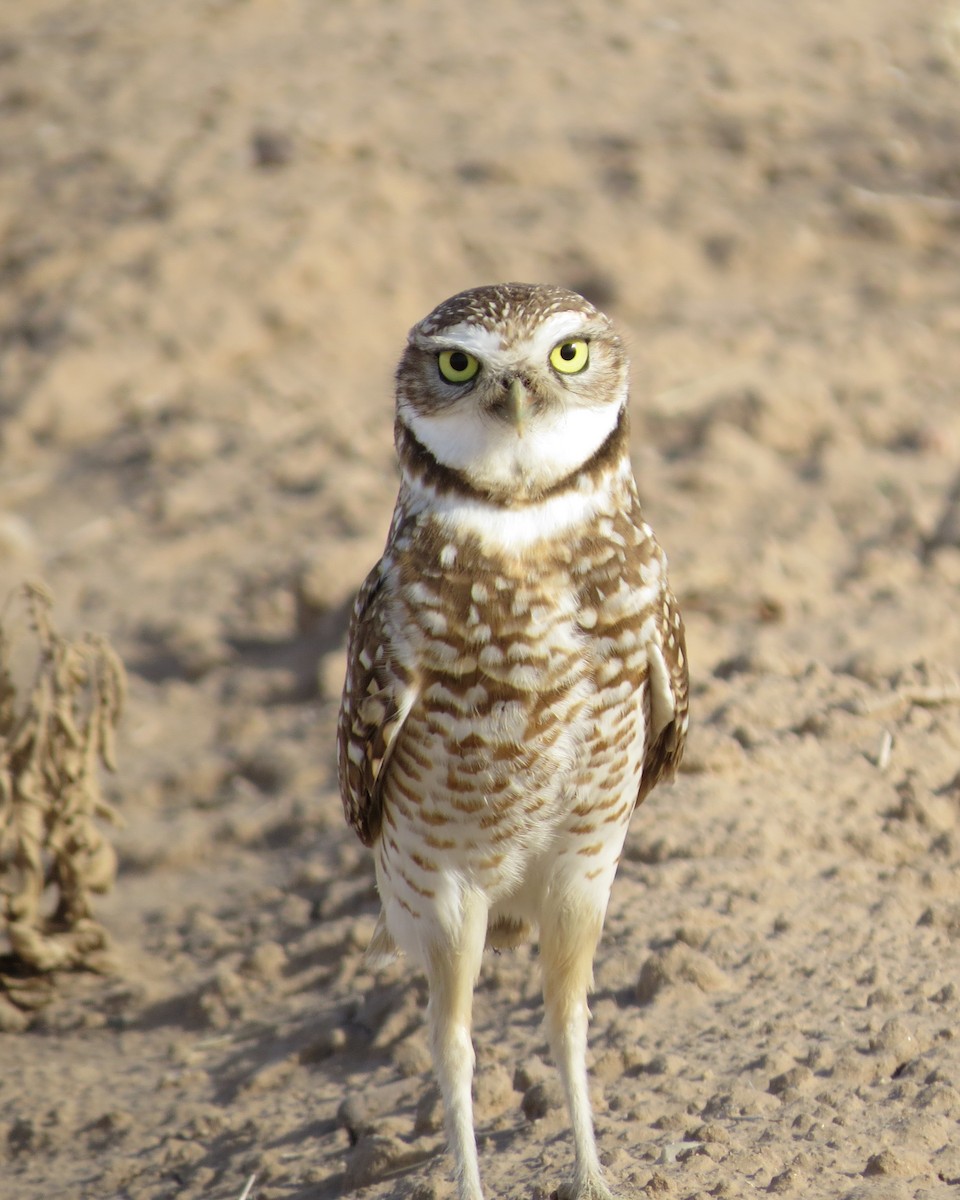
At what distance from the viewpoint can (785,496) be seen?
7.26 meters

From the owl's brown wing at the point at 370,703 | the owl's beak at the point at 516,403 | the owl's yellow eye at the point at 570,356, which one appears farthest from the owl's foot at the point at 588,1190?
the owl's yellow eye at the point at 570,356

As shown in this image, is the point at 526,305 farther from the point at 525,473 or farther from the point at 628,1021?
the point at 628,1021

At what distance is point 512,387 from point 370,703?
837 mm

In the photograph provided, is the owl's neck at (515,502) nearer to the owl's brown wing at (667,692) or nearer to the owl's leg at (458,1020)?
the owl's brown wing at (667,692)

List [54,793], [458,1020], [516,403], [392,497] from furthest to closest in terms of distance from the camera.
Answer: [392,497] < [54,793] < [458,1020] < [516,403]

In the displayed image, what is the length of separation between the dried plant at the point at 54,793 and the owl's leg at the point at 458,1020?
192 centimetres

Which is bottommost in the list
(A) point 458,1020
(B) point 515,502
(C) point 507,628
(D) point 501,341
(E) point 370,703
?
(A) point 458,1020

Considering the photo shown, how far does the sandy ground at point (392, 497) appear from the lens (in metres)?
4.41

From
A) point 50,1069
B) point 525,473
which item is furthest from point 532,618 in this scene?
point 50,1069

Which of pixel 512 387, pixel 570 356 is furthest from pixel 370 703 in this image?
pixel 570 356

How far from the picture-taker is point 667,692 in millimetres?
3791

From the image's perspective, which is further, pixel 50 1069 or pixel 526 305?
pixel 50 1069

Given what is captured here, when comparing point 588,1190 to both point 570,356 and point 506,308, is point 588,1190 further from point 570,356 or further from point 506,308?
point 506,308

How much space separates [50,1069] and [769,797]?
8.64 feet
